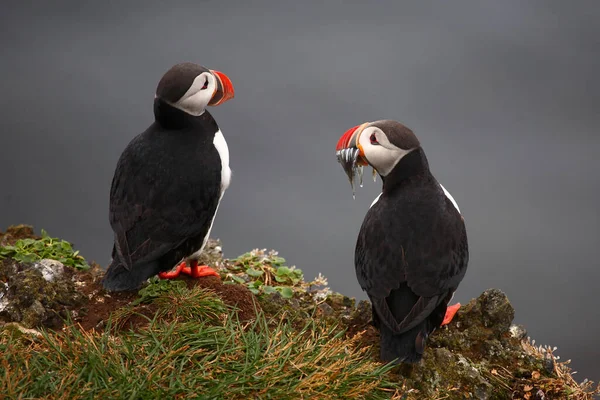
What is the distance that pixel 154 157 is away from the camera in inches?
223

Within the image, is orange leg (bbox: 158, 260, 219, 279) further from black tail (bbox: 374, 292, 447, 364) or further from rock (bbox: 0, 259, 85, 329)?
black tail (bbox: 374, 292, 447, 364)

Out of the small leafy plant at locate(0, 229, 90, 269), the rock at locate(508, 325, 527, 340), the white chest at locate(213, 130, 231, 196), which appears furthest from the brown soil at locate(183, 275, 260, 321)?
the rock at locate(508, 325, 527, 340)

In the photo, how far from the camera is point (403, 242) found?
5.08 metres

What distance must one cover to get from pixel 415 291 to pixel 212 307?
148 centimetres

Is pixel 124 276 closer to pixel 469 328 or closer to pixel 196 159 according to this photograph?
pixel 196 159

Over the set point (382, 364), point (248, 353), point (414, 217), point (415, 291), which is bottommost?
point (248, 353)

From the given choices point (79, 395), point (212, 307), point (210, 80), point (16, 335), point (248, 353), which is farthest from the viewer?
point (210, 80)

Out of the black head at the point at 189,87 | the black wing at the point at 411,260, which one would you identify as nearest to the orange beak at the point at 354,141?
the black wing at the point at 411,260

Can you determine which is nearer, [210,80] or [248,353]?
[248,353]

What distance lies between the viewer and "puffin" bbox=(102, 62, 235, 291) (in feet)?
18.0

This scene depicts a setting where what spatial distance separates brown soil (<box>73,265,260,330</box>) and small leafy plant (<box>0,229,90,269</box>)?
401 mm

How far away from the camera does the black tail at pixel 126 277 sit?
547cm

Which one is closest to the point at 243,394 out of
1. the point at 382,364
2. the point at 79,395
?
the point at 79,395

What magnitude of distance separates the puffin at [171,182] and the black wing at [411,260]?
1338 mm
